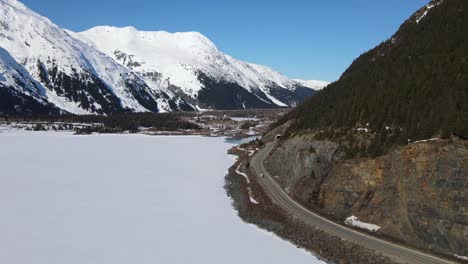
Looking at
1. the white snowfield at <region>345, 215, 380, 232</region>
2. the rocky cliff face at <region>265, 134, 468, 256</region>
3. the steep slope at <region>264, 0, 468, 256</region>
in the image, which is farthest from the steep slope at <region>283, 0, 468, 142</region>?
the white snowfield at <region>345, 215, 380, 232</region>

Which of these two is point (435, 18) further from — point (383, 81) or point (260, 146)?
point (260, 146)

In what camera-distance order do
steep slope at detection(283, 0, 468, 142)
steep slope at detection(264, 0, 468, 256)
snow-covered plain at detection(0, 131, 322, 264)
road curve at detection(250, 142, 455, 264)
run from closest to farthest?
road curve at detection(250, 142, 455, 264) < steep slope at detection(264, 0, 468, 256) < snow-covered plain at detection(0, 131, 322, 264) < steep slope at detection(283, 0, 468, 142)

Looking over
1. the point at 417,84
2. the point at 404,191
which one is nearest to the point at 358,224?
the point at 404,191

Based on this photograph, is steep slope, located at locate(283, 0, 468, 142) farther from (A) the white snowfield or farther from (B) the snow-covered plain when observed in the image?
(B) the snow-covered plain

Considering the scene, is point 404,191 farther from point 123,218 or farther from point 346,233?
point 123,218

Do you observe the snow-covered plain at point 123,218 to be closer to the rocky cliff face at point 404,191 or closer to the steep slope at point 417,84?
the rocky cliff face at point 404,191

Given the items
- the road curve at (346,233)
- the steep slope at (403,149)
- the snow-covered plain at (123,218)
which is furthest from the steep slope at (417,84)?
the snow-covered plain at (123,218)

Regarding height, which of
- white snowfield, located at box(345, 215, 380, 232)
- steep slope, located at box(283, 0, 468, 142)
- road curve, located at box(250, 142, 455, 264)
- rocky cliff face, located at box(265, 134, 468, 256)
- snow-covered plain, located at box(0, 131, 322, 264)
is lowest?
snow-covered plain, located at box(0, 131, 322, 264)
